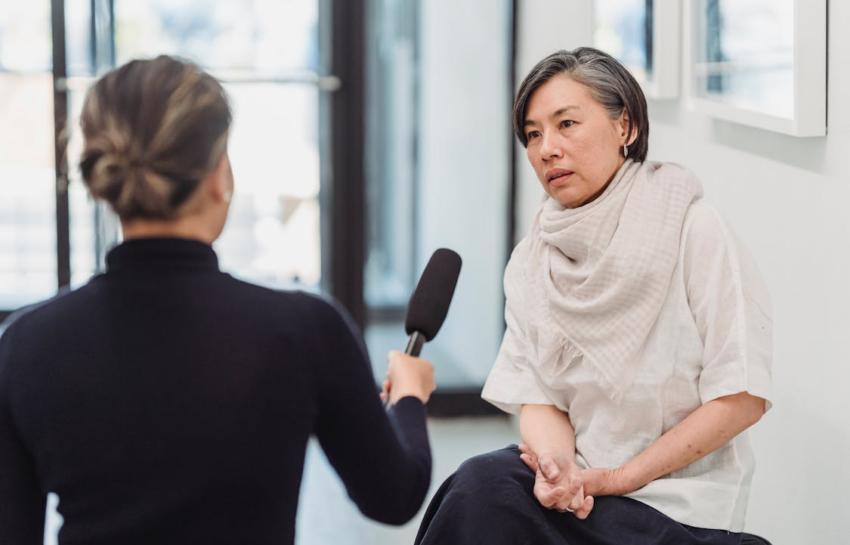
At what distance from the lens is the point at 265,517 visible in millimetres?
1178

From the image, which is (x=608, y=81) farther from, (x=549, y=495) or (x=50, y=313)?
(x=50, y=313)

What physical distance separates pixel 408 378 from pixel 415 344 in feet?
0.33

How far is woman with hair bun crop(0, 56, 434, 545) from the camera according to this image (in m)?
1.13

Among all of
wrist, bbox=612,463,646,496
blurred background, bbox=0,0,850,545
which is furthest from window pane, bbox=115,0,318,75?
wrist, bbox=612,463,646,496

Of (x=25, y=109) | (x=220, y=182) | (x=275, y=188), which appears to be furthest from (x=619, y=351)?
(x=25, y=109)

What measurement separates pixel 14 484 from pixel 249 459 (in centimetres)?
25

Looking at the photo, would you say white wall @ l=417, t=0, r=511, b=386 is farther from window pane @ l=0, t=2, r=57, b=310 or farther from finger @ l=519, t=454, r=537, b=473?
finger @ l=519, t=454, r=537, b=473

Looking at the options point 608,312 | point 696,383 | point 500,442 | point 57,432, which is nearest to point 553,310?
point 608,312

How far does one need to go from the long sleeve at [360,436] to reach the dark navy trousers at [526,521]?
19.1 inches

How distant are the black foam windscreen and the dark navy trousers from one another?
329mm

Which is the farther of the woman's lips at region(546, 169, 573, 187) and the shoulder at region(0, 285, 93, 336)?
the woman's lips at region(546, 169, 573, 187)

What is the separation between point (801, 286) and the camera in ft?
6.82

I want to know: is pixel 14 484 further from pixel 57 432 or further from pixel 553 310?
pixel 553 310

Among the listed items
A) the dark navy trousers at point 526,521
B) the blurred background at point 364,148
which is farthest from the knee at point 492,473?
the blurred background at point 364,148
